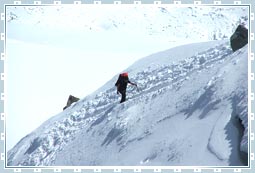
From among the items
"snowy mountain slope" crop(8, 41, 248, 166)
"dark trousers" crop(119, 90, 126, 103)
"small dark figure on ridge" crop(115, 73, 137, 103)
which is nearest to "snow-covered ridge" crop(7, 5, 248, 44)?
"snowy mountain slope" crop(8, 41, 248, 166)

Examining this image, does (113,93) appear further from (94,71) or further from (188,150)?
(94,71)

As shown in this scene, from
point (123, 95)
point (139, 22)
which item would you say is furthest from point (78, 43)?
point (123, 95)

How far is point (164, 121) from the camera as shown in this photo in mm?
11578

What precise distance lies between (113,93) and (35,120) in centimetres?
554

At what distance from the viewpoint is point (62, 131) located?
46.8 feet

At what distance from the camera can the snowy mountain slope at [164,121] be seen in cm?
996

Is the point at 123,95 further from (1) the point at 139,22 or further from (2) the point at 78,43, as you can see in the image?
(1) the point at 139,22

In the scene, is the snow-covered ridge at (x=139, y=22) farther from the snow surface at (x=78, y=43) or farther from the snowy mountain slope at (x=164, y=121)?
the snowy mountain slope at (x=164, y=121)

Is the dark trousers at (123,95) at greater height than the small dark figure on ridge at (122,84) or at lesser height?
lesser

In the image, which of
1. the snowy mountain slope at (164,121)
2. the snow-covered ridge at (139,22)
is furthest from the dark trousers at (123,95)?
the snow-covered ridge at (139,22)

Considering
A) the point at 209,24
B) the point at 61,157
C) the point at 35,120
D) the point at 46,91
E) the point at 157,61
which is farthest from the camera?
the point at 209,24

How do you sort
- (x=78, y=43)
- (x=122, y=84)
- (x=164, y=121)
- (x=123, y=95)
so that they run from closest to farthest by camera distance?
(x=164, y=121) < (x=122, y=84) < (x=123, y=95) < (x=78, y=43)

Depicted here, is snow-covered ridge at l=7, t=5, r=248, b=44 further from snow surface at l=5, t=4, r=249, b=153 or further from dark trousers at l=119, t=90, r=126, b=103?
dark trousers at l=119, t=90, r=126, b=103

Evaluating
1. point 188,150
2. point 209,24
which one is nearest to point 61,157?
point 188,150
